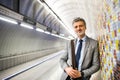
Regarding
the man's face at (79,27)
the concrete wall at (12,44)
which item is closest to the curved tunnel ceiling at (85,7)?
the concrete wall at (12,44)

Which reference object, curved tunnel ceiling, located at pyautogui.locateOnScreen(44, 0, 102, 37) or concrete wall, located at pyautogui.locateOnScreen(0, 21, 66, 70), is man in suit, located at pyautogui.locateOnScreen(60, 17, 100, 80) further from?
concrete wall, located at pyautogui.locateOnScreen(0, 21, 66, 70)

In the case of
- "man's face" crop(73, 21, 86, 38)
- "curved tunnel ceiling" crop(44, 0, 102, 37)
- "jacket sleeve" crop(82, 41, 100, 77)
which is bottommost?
"jacket sleeve" crop(82, 41, 100, 77)

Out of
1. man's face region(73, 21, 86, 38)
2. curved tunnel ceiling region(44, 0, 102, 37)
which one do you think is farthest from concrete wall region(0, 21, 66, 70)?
man's face region(73, 21, 86, 38)

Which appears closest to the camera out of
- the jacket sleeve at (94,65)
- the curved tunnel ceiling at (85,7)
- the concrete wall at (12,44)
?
the jacket sleeve at (94,65)

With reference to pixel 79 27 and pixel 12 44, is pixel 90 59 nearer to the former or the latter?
pixel 79 27

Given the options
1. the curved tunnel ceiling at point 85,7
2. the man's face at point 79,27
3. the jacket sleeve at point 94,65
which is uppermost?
the curved tunnel ceiling at point 85,7

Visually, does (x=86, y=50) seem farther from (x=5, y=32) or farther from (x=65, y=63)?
(x=5, y=32)

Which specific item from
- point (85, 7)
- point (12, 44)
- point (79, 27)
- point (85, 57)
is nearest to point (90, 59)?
point (85, 57)

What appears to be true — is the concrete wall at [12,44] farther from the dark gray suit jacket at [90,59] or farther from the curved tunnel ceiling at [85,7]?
the dark gray suit jacket at [90,59]

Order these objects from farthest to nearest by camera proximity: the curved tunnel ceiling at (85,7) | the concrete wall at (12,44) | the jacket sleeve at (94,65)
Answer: the concrete wall at (12,44), the curved tunnel ceiling at (85,7), the jacket sleeve at (94,65)

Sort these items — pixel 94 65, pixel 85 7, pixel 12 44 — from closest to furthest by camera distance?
pixel 94 65
pixel 85 7
pixel 12 44

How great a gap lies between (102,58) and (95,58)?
7.6 inches

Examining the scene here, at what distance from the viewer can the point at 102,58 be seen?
3.01 m

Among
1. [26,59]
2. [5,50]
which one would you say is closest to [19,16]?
[5,50]
